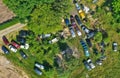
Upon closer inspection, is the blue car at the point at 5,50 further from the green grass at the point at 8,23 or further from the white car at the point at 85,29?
the white car at the point at 85,29

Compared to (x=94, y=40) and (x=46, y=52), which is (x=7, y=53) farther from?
(x=94, y=40)

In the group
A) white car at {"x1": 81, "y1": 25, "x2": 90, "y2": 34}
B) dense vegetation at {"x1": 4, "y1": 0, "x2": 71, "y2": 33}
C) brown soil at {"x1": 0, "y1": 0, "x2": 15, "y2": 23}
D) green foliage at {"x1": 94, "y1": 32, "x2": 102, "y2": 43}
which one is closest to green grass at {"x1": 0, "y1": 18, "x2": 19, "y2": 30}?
brown soil at {"x1": 0, "y1": 0, "x2": 15, "y2": 23}

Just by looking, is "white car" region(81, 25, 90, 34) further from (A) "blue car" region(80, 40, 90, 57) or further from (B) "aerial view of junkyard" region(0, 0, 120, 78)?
(A) "blue car" region(80, 40, 90, 57)

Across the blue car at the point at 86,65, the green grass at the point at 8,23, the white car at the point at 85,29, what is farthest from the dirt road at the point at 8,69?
the white car at the point at 85,29

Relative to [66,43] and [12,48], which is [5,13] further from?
[66,43]

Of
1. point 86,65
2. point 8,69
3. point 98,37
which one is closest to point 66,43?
point 86,65

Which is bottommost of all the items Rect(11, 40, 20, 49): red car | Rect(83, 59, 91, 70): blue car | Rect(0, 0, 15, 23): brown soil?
Rect(83, 59, 91, 70): blue car

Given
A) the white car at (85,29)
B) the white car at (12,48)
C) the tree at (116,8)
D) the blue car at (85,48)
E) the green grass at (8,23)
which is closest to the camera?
the tree at (116,8)
